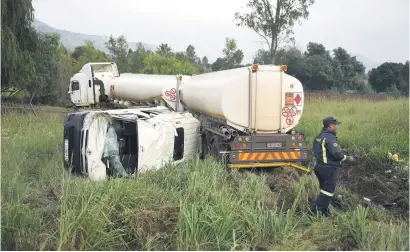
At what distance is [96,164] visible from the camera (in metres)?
7.18

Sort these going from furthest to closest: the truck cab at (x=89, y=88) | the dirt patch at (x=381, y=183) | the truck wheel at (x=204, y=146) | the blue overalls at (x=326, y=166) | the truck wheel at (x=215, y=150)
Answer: the truck cab at (x=89, y=88) → the truck wheel at (x=204, y=146) → the truck wheel at (x=215, y=150) → the dirt patch at (x=381, y=183) → the blue overalls at (x=326, y=166)

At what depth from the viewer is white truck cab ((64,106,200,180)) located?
7.18 m

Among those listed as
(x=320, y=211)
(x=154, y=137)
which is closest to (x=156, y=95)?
(x=154, y=137)

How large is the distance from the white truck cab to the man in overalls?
265cm

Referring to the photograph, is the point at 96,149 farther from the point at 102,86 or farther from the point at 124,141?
the point at 102,86

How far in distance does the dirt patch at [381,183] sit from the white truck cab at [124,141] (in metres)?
3.44

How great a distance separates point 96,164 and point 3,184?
1.89m

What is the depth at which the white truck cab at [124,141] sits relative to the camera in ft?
23.6

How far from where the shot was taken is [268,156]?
8258mm

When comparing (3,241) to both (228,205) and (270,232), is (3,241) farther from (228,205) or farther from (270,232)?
(270,232)

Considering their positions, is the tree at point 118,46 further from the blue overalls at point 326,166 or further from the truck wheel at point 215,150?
the blue overalls at point 326,166

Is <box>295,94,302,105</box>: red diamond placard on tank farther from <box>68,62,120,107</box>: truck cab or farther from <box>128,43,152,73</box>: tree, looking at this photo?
<box>128,43,152,73</box>: tree

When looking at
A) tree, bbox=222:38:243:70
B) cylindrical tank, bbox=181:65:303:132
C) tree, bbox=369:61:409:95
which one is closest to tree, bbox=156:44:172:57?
tree, bbox=222:38:243:70

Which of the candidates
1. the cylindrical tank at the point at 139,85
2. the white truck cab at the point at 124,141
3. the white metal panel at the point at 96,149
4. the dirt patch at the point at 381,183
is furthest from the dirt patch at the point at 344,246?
the cylindrical tank at the point at 139,85
